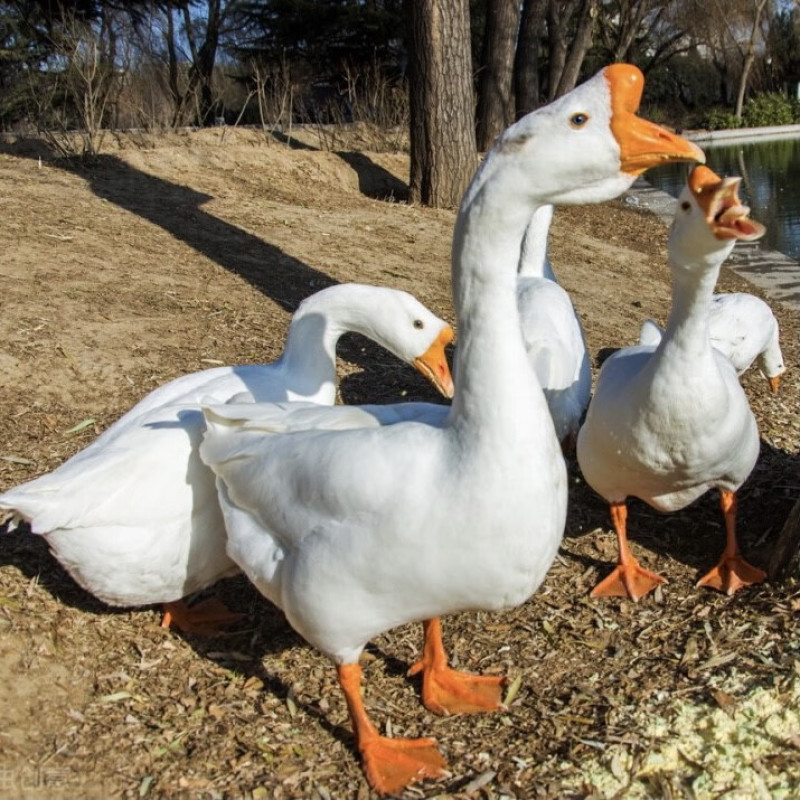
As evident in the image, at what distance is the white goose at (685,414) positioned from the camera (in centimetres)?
314

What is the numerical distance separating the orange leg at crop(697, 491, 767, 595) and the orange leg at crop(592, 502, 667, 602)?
0.66 ft

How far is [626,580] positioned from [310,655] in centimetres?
132

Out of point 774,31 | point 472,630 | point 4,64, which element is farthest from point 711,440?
point 774,31

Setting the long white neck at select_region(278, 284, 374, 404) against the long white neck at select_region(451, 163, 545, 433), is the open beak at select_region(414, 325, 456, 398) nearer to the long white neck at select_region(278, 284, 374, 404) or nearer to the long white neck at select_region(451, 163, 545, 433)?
the long white neck at select_region(278, 284, 374, 404)

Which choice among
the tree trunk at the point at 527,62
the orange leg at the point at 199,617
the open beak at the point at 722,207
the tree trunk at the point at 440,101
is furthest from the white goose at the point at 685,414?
the tree trunk at the point at 527,62

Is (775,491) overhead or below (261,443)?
below

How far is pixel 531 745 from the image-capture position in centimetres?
278

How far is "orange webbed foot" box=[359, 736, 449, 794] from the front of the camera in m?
2.64

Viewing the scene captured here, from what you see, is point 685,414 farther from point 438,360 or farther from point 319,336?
point 319,336

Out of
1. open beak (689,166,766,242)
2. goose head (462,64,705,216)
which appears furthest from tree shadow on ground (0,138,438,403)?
goose head (462,64,705,216)

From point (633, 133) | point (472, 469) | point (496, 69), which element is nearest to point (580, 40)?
point (496, 69)

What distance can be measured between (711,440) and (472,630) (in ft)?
3.80

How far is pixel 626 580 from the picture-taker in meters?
3.66

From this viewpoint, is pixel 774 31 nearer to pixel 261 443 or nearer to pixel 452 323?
pixel 452 323
